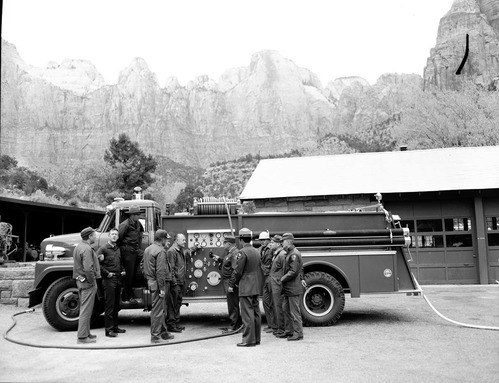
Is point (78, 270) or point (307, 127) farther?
point (307, 127)

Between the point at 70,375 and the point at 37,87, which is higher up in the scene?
the point at 37,87

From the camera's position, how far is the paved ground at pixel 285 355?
6.35 meters

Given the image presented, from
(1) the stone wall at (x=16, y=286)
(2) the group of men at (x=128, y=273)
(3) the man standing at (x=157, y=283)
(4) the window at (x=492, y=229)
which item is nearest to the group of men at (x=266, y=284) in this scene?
(2) the group of men at (x=128, y=273)

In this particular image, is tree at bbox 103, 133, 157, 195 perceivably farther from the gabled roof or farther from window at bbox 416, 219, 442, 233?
window at bbox 416, 219, 442, 233

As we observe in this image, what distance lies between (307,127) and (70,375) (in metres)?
191

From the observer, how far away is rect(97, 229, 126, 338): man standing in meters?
9.12

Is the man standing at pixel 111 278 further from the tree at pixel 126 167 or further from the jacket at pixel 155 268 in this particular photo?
the tree at pixel 126 167

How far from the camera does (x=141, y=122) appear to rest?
185125 mm

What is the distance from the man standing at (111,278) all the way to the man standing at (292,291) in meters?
3.01

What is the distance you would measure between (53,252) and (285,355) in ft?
18.1

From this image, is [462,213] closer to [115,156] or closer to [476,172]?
[476,172]

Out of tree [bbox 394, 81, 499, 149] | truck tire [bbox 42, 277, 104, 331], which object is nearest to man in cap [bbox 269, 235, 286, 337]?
truck tire [bbox 42, 277, 104, 331]

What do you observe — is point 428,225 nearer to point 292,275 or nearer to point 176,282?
point 292,275

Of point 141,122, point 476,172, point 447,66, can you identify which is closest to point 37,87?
point 141,122
